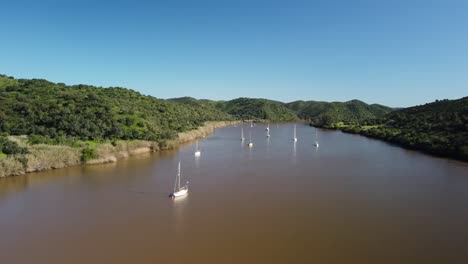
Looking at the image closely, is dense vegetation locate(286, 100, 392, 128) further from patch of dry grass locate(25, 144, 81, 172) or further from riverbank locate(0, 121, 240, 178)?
patch of dry grass locate(25, 144, 81, 172)

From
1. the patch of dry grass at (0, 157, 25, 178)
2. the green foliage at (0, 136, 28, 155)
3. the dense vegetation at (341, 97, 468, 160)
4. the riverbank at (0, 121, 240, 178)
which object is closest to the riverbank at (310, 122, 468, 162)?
the dense vegetation at (341, 97, 468, 160)

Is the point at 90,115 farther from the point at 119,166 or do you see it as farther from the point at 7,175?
the point at 7,175

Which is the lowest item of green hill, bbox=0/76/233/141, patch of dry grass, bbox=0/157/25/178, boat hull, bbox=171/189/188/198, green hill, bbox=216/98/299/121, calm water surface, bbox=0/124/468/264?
calm water surface, bbox=0/124/468/264

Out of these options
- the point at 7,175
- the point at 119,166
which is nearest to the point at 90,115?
the point at 119,166

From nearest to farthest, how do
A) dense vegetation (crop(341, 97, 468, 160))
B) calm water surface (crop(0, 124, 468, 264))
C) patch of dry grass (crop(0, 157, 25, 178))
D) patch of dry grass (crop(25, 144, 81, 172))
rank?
calm water surface (crop(0, 124, 468, 264)) → patch of dry grass (crop(0, 157, 25, 178)) → patch of dry grass (crop(25, 144, 81, 172)) → dense vegetation (crop(341, 97, 468, 160))

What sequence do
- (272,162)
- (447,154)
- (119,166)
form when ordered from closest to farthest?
(119,166) < (272,162) < (447,154)

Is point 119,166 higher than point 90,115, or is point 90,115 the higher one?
point 90,115

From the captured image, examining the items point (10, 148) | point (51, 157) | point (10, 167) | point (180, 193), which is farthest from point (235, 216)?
point (10, 148)

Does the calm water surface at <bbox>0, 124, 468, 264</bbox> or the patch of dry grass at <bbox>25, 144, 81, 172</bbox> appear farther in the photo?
the patch of dry grass at <bbox>25, 144, 81, 172</bbox>
